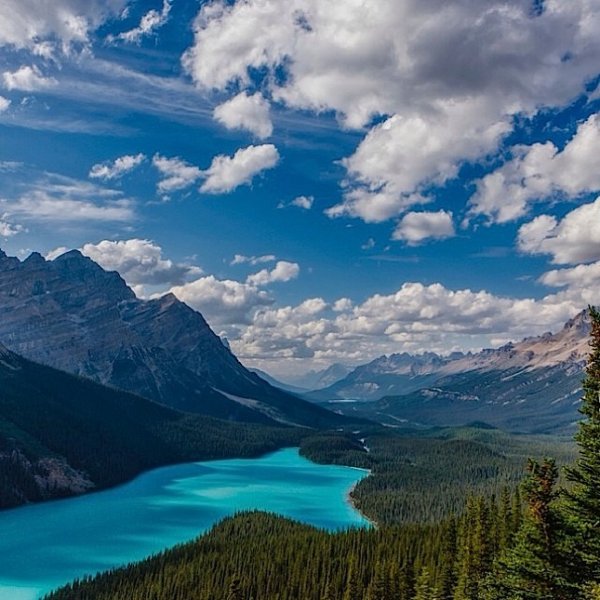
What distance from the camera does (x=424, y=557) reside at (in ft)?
313

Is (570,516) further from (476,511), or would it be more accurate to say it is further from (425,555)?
(425,555)

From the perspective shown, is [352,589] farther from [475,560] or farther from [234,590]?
[475,560]

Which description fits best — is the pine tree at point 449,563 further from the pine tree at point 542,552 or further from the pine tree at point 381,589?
the pine tree at point 542,552

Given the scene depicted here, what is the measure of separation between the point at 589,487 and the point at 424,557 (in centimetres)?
8329

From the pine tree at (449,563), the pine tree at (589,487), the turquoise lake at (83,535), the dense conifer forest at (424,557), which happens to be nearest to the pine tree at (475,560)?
the dense conifer forest at (424,557)

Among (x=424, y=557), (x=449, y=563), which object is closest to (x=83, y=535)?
(x=424, y=557)

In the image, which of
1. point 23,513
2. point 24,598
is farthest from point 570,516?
point 23,513

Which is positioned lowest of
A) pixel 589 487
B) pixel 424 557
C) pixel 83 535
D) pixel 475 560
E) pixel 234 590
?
pixel 83 535

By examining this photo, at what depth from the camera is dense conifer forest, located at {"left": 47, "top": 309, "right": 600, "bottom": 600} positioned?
66.2 ft

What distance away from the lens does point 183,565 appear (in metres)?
107

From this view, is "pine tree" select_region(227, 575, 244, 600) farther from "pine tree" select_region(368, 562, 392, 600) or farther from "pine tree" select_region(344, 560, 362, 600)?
"pine tree" select_region(368, 562, 392, 600)

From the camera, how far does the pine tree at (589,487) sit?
1989 centimetres

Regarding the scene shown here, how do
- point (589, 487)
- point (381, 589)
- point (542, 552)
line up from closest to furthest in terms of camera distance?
point (589, 487)
point (542, 552)
point (381, 589)

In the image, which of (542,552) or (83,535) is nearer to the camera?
(542,552)
